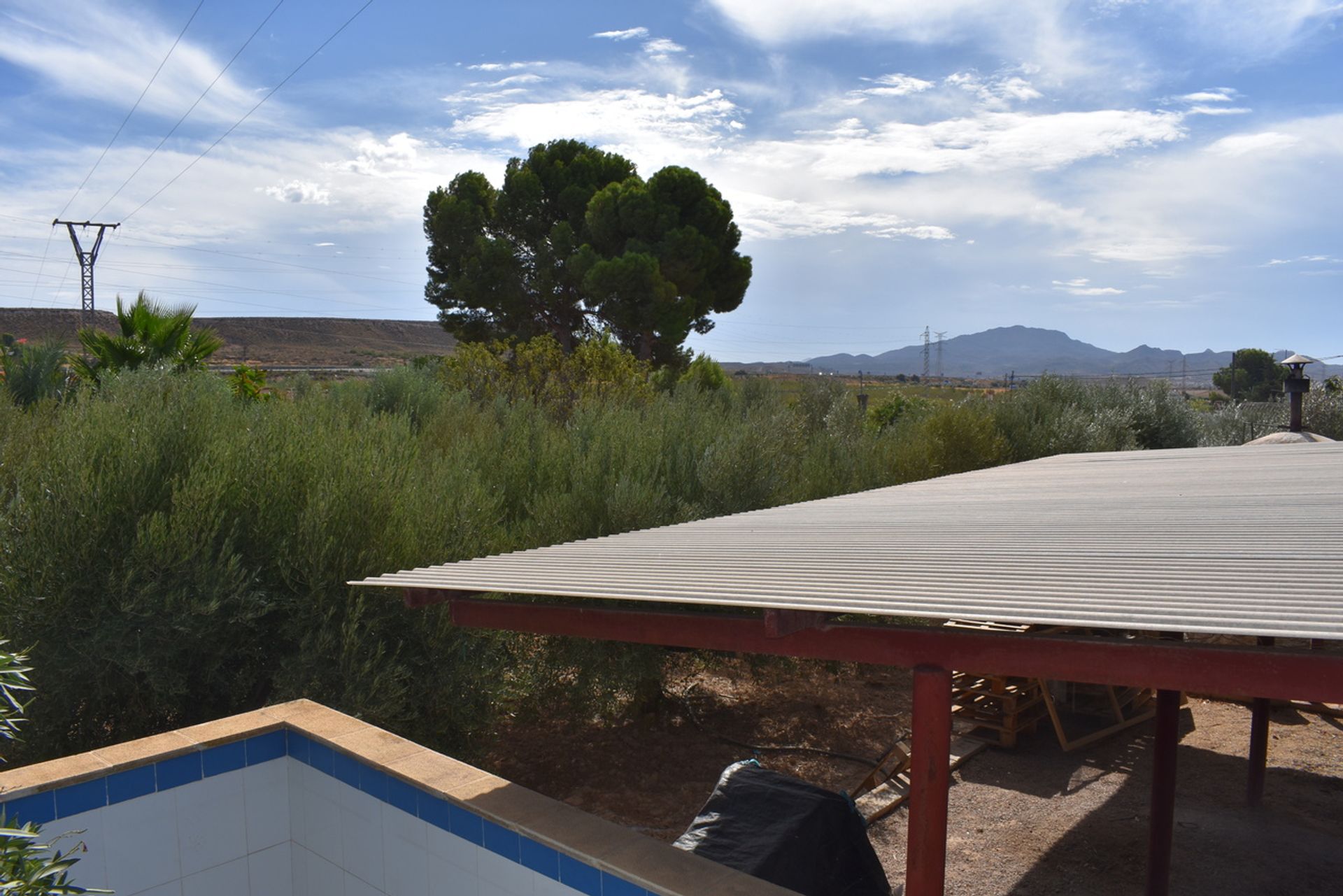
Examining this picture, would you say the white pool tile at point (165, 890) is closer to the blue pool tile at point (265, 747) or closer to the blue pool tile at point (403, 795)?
the blue pool tile at point (265, 747)

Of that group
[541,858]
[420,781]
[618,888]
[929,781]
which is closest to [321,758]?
[420,781]

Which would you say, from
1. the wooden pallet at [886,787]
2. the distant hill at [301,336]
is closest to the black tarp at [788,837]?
the wooden pallet at [886,787]

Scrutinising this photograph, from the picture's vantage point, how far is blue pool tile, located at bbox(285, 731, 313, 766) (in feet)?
13.5

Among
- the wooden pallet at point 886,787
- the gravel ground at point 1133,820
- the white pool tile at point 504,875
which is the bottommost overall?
the gravel ground at point 1133,820

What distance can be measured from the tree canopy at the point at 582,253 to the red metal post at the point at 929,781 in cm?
2436

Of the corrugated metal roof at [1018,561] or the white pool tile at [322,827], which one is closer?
the corrugated metal roof at [1018,561]

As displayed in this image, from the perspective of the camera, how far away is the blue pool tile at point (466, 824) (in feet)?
11.1

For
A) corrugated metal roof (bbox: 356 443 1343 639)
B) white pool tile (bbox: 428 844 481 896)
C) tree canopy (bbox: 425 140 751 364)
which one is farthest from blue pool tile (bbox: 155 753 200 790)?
tree canopy (bbox: 425 140 751 364)

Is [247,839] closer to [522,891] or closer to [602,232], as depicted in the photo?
[522,891]

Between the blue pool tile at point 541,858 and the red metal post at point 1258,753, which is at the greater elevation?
the blue pool tile at point 541,858

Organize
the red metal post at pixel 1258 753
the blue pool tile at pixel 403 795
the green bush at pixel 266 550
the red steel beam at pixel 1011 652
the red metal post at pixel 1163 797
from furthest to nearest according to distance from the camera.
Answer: the red metal post at pixel 1258 753 < the red metal post at pixel 1163 797 < the green bush at pixel 266 550 < the blue pool tile at pixel 403 795 < the red steel beam at pixel 1011 652

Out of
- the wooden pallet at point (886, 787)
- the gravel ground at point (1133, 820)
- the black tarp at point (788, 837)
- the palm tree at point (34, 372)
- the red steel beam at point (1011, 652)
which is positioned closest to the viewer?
the red steel beam at point (1011, 652)

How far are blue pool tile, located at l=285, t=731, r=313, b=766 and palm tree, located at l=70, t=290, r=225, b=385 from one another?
808cm

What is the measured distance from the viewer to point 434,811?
3547mm
